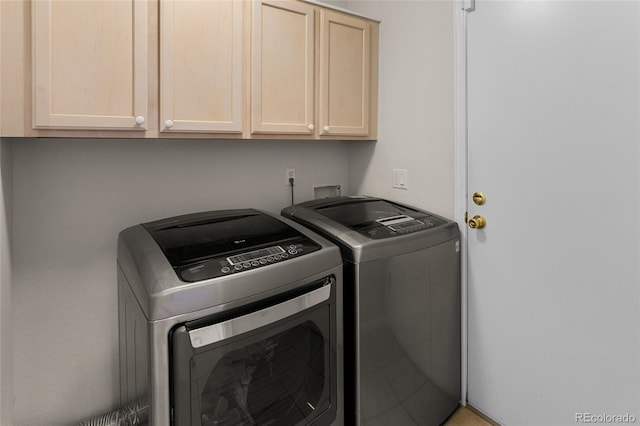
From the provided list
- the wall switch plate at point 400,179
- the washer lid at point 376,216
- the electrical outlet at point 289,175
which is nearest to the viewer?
the washer lid at point 376,216

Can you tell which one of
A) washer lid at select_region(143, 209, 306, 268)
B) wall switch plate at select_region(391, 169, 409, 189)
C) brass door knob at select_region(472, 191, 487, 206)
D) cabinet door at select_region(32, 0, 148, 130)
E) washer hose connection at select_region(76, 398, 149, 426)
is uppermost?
cabinet door at select_region(32, 0, 148, 130)

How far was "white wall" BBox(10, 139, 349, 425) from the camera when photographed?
147 centimetres

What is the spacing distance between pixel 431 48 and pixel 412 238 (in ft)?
3.23

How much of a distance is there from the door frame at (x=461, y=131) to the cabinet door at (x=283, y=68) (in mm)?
684

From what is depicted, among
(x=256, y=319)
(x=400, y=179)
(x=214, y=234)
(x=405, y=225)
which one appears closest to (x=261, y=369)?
(x=256, y=319)

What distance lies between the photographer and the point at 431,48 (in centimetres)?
186

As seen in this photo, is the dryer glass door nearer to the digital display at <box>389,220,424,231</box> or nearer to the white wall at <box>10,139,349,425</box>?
the digital display at <box>389,220,424,231</box>

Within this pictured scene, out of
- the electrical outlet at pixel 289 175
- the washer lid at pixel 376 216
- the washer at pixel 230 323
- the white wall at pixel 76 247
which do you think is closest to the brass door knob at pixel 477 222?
the washer lid at pixel 376 216

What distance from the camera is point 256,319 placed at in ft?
3.71

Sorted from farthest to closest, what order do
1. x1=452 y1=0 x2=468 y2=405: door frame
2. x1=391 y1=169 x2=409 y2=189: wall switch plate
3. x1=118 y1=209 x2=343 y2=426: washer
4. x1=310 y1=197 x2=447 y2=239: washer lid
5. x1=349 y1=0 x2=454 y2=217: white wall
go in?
x1=391 y1=169 x2=409 y2=189: wall switch plate → x1=349 y1=0 x2=454 y2=217: white wall → x1=452 y1=0 x2=468 y2=405: door frame → x1=310 y1=197 x2=447 y2=239: washer lid → x1=118 y1=209 x2=343 y2=426: washer

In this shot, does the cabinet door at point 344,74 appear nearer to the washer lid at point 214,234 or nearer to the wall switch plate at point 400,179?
the wall switch plate at point 400,179

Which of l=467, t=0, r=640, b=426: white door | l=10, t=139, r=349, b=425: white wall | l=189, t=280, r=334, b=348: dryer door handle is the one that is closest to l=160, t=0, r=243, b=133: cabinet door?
l=10, t=139, r=349, b=425: white wall

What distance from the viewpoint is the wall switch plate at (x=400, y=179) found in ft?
6.73

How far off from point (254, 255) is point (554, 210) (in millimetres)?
1158
